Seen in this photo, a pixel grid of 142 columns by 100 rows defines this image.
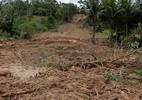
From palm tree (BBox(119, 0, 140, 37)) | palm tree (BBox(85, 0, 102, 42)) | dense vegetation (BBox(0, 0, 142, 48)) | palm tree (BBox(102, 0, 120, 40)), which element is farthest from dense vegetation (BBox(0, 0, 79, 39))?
palm tree (BBox(119, 0, 140, 37))

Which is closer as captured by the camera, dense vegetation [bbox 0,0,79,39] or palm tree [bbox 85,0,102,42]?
palm tree [bbox 85,0,102,42]

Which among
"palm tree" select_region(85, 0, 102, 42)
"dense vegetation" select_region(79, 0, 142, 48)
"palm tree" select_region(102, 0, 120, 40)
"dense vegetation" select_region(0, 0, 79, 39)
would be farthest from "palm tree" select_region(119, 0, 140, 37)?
"dense vegetation" select_region(0, 0, 79, 39)

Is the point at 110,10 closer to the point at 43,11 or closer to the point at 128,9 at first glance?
the point at 128,9

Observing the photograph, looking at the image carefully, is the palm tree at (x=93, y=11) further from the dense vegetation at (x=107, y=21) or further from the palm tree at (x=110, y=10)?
the palm tree at (x=110, y=10)

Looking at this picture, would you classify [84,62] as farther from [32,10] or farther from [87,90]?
[32,10]

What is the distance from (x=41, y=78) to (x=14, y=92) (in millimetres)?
1450

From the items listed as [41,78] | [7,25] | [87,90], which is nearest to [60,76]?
[41,78]

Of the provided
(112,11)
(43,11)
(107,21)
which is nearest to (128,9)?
(112,11)

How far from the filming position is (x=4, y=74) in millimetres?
8031

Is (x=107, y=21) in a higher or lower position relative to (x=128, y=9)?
lower

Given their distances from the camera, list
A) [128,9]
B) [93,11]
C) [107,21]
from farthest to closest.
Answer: [107,21] → [128,9] → [93,11]

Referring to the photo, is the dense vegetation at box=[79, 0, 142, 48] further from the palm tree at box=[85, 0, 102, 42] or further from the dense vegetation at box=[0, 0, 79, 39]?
the dense vegetation at box=[0, 0, 79, 39]

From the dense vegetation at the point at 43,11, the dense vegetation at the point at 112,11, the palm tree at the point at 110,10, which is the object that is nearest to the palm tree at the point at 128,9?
the dense vegetation at the point at 112,11

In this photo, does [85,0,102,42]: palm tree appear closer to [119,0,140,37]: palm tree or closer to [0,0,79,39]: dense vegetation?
[119,0,140,37]: palm tree
